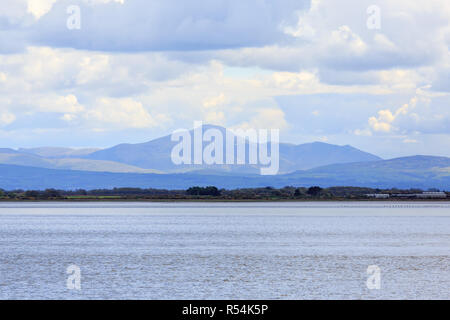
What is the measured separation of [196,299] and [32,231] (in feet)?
182

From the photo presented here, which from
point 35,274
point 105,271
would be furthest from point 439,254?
point 35,274

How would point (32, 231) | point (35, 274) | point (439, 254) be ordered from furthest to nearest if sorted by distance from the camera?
1. point (32, 231)
2. point (439, 254)
3. point (35, 274)

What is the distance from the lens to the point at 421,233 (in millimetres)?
84500

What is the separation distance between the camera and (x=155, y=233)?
84.1m

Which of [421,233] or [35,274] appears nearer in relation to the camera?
[35,274]

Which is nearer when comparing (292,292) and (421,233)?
(292,292)

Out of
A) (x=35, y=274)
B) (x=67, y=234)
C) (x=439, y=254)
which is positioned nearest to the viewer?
(x=35, y=274)
